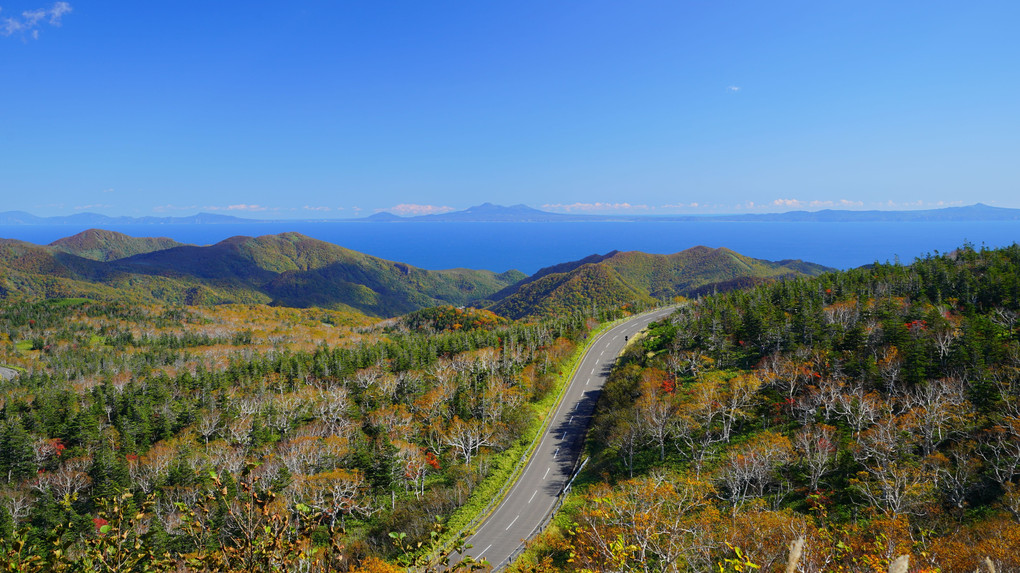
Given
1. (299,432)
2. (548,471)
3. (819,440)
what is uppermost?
(819,440)

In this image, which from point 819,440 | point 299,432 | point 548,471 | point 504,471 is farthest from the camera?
point 299,432

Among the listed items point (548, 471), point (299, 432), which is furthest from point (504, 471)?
point (299, 432)

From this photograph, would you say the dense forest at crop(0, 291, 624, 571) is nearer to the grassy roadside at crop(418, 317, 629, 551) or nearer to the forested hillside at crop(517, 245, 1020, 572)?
the grassy roadside at crop(418, 317, 629, 551)

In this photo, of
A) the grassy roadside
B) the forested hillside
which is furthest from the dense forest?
the forested hillside

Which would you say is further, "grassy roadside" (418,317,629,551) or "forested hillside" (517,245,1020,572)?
"grassy roadside" (418,317,629,551)

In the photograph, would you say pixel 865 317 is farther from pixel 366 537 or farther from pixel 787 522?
pixel 366 537

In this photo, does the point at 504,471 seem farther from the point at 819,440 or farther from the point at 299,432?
the point at 299,432

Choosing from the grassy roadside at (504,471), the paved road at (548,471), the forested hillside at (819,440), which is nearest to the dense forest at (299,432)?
the grassy roadside at (504,471)
